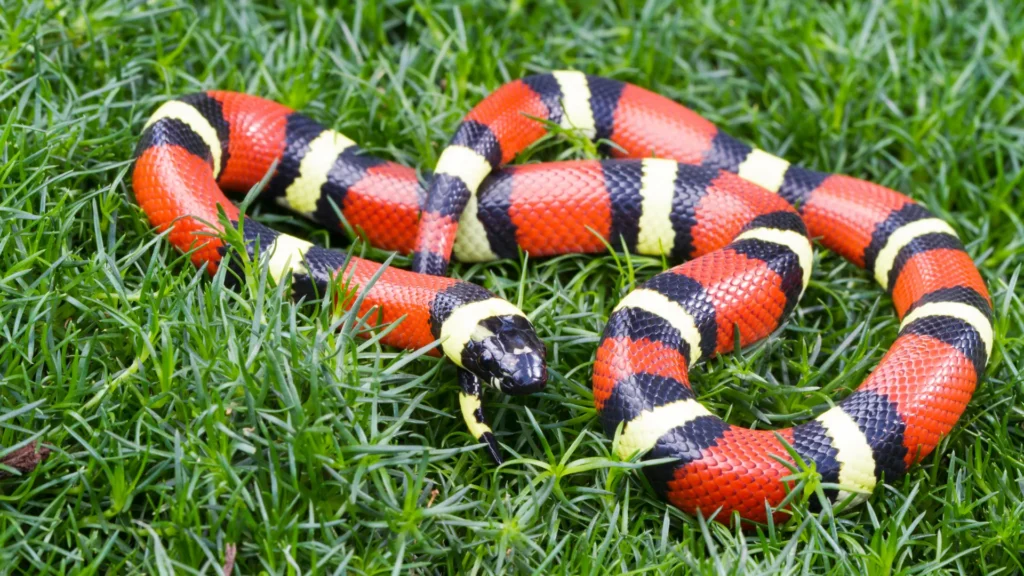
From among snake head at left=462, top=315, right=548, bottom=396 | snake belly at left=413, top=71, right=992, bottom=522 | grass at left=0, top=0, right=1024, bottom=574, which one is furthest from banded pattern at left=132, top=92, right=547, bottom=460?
snake belly at left=413, top=71, right=992, bottom=522

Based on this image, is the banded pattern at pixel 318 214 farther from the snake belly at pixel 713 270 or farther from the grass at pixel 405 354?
the snake belly at pixel 713 270

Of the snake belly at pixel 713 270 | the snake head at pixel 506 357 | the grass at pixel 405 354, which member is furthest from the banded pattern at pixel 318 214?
the snake belly at pixel 713 270

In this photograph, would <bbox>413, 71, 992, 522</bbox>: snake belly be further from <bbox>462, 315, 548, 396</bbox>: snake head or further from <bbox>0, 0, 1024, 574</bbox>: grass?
<bbox>462, 315, 548, 396</bbox>: snake head

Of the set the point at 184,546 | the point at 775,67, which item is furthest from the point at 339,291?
the point at 775,67

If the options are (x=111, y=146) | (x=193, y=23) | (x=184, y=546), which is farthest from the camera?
(x=193, y=23)

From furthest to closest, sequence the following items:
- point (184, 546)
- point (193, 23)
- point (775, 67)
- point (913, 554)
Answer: point (775, 67)
point (193, 23)
point (913, 554)
point (184, 546)

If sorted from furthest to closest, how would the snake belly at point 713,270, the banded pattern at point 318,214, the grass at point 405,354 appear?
the banded pattern at point 318,214
the snake belly at point 713,270
the grass at point 405,354

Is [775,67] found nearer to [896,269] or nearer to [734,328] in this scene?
[896,269]

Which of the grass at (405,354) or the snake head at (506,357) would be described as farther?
the snake head at (506,357)
